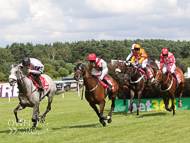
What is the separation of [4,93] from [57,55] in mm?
77458

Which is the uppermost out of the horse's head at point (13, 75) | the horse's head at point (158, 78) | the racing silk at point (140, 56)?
the racing silk at point (140, 56)

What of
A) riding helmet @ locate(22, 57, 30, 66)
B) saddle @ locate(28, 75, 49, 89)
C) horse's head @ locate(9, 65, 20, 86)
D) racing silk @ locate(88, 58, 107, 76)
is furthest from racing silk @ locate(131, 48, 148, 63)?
horse's head @ locate(9, 65, 20, 86)

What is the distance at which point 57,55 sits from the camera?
97.4 metres

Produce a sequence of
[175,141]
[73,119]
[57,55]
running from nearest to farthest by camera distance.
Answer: [175,141] < [73,119] < [57,55]

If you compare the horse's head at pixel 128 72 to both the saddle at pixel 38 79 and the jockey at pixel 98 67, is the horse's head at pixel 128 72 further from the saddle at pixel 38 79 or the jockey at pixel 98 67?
the saddle at pixel 38 79

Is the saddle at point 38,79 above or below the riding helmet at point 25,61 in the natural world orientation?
below

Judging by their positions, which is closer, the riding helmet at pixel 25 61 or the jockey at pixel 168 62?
the riding helmet at pixel 25 61

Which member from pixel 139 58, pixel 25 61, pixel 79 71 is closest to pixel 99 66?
pixel 79 71

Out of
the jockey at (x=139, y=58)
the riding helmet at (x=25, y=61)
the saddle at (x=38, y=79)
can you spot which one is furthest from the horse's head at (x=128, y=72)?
the riding helmet at (x=25, y=61)

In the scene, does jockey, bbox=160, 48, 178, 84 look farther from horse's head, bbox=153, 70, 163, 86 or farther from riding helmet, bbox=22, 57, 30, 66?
riding helmet, bbox=22, 57, 30, 66

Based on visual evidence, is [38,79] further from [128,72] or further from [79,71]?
[128,72]

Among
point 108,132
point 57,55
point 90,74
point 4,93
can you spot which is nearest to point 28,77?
point 90,74

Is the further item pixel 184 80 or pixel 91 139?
pixel 184 80

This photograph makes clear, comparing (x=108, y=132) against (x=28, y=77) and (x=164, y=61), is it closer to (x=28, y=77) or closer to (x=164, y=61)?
(x=28, y=77)
